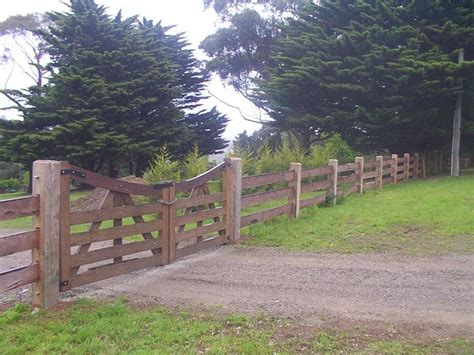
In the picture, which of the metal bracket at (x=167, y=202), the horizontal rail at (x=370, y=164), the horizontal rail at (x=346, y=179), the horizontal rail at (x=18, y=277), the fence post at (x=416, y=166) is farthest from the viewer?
the fence post at (x=416, y=166)

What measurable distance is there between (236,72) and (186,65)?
554 cm

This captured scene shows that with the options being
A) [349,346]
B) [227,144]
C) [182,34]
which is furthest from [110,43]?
[349,346]

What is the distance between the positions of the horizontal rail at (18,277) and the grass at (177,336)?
0.29 m

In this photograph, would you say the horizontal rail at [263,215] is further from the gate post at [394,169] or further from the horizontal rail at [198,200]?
the gate post at [394,169]

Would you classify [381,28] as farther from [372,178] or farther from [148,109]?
[148,109]

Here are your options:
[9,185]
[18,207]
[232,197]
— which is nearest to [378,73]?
[232,197]

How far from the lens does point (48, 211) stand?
13.1 feet

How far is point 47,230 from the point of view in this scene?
156 inches

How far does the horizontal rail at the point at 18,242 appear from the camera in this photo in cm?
369

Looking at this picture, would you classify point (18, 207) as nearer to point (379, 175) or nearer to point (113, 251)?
point (113, 251)

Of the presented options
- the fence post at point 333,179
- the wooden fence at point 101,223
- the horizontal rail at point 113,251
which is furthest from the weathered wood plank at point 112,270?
the fence post at point 333,179

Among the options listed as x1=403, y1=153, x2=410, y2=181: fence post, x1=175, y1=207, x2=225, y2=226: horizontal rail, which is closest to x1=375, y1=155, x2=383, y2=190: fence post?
x1=403, y1=153, x2=410, y2=181: fence post

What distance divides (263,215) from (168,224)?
292cm

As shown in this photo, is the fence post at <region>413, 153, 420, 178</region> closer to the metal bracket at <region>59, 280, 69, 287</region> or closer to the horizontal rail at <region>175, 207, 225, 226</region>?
the horizontal rail at <region>175, 207, 225, 226</region>
